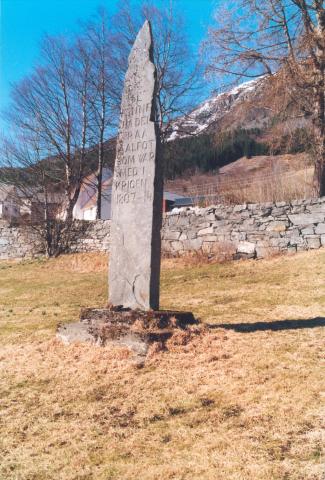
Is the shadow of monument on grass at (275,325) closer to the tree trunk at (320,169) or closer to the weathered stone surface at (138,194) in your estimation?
the weathered stone surface at (138,194)

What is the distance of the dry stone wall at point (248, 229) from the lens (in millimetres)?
10094

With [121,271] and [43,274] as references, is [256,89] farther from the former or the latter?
[121,271]

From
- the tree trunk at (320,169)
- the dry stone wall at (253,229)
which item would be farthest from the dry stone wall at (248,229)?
the tree trunk at (320,169)

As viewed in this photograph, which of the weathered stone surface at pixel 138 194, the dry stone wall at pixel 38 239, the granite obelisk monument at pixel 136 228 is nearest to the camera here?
the granite obelisk monument at pixel 136 228

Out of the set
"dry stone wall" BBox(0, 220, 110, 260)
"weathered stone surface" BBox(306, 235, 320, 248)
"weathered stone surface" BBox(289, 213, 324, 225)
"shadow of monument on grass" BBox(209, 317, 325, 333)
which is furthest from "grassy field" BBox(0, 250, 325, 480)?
"dry stone wall" BBox(0, 220, 110, 260)

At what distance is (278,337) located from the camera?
4.48 metres

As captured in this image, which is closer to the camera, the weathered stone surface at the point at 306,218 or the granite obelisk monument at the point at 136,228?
the granite obelisk monument at the point at 136,228

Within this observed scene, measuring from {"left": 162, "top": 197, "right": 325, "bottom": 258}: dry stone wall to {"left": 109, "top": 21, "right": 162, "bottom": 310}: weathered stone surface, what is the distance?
20.2 ft

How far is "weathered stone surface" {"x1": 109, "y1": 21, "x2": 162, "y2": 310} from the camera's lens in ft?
15.8

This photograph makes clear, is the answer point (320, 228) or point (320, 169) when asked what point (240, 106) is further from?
point (320, 228)

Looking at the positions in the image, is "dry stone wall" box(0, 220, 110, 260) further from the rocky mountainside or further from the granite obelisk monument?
the granite obelisk monument

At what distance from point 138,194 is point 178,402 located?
Answer: 2596 mm

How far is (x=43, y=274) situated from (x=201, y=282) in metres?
5.65

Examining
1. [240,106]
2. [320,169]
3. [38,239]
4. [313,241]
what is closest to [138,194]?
[313,241]
